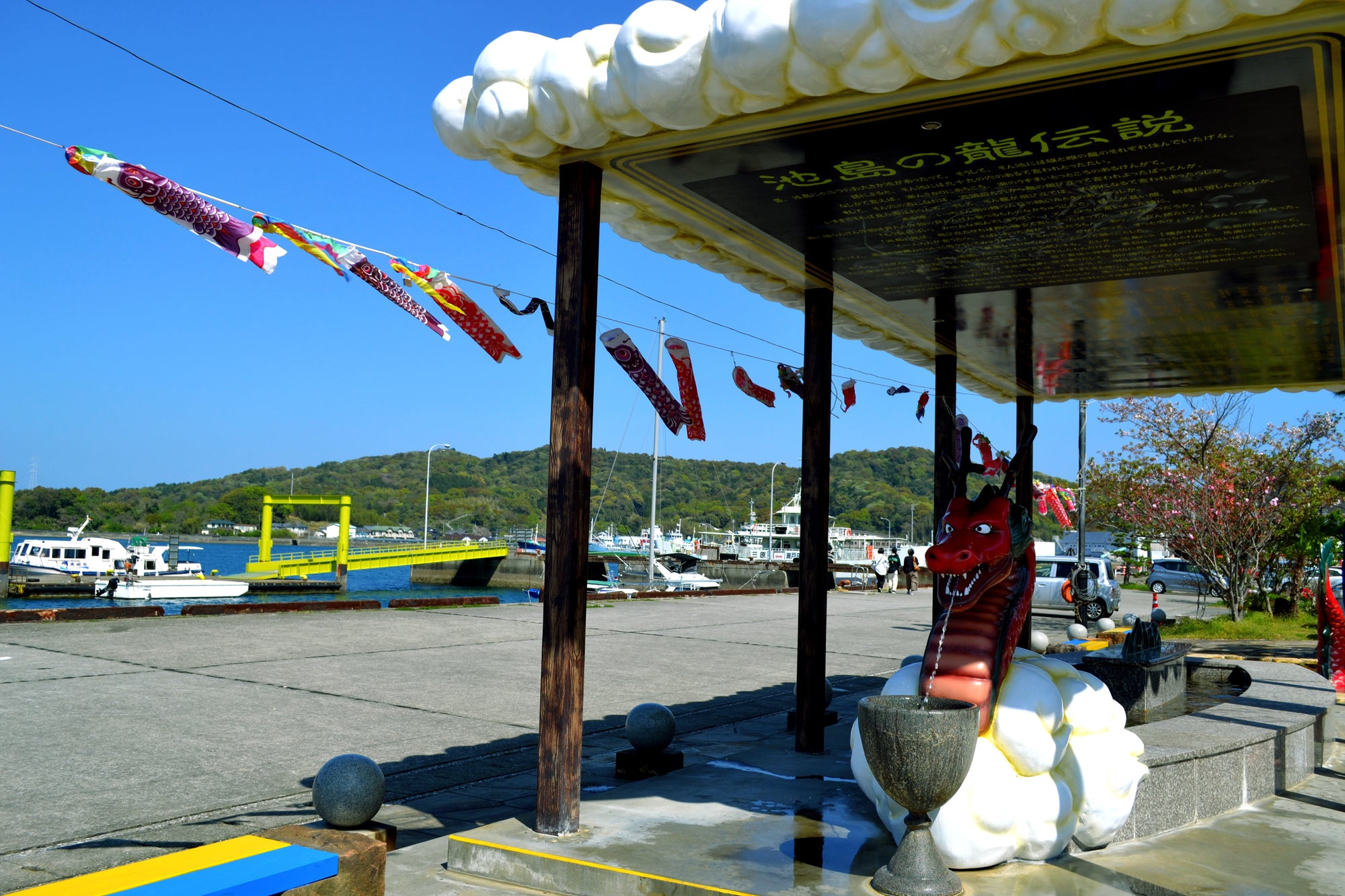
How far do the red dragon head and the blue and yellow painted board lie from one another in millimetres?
3408

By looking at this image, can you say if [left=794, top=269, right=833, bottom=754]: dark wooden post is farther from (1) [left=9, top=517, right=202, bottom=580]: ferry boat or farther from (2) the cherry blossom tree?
(1) [left=9, top=517, right=202, bottom=580]: ferry boat

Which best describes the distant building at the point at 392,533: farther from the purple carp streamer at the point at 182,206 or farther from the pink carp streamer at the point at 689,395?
the purple carp streamer at the point at 182,206

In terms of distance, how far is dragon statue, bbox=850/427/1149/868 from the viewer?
545 cm

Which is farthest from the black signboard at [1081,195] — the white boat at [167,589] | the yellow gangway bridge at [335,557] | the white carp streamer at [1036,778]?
the yellow gangway bridge at [335,557]

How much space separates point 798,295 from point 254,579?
51.1 metres

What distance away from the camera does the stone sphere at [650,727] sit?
8008mm

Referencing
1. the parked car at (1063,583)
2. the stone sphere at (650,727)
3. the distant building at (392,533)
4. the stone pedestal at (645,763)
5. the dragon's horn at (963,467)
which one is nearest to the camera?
the dragon's horn at (963,467)

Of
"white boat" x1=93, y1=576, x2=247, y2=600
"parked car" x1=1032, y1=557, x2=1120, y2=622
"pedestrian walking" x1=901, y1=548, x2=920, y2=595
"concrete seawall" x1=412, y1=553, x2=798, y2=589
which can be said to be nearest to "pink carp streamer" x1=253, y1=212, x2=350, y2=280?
"parked car" x1=1032, y1=557, x2=1120, y2=622

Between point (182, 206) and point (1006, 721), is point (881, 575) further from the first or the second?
point (182, 206)

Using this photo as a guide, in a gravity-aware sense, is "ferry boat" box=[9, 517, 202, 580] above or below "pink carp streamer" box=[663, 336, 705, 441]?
below

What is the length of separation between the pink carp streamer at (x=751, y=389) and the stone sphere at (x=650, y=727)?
5062 millimetres

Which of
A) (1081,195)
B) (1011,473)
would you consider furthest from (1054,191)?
(1011,473)

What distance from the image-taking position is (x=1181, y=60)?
14.9ft

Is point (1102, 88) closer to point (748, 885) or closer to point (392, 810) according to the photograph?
point (748, 885)
